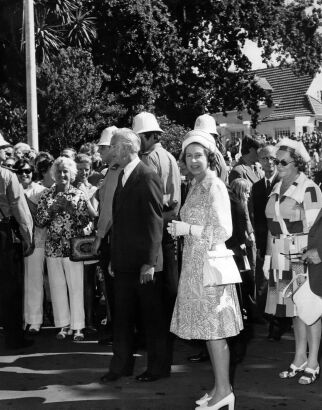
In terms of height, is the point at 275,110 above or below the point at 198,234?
above

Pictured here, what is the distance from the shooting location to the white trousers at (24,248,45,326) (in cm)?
768

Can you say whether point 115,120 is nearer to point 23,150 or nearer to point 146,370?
point 23,150

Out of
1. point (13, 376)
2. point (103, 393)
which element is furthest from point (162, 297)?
point (13, 376)

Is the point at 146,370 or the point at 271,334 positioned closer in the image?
the point at 146,370

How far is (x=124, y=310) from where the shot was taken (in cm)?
569

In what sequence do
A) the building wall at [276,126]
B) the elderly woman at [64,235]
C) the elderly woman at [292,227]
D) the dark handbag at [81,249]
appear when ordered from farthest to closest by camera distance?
1. the building wall at [276,126]
2. the elderly woman at [64,235]
3. the dark handbag at [81,249]
4. the elderly woman at [292,227]

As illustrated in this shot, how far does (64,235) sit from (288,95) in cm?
4881

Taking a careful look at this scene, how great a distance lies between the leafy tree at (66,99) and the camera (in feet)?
64.4

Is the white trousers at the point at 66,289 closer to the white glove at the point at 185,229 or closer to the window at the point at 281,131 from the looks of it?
the white glove at the point at 185,229

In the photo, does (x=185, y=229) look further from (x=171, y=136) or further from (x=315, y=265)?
(x=171, y=136)

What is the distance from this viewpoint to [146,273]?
5457 millimetres

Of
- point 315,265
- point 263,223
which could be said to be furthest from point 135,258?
point 263,223

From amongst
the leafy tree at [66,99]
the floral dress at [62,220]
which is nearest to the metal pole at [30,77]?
the leafy tree at [66,99]

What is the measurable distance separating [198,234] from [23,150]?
4477 mm
